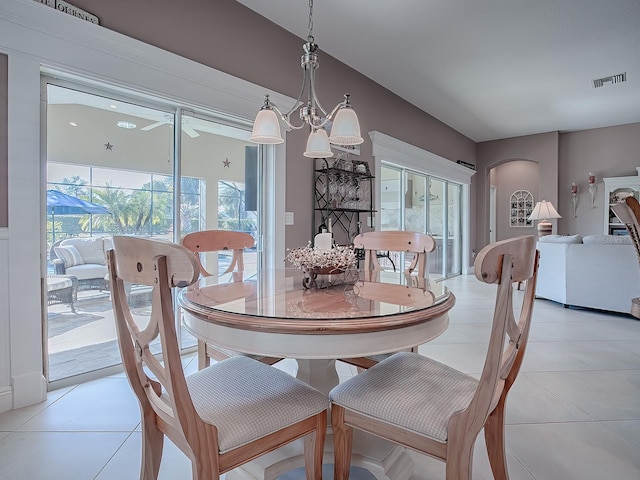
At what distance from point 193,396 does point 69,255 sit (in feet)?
5.76

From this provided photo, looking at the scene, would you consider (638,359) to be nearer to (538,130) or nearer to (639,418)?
(639,418)

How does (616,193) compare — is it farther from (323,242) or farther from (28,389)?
(28,389)

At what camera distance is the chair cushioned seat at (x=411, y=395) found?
3.47ft

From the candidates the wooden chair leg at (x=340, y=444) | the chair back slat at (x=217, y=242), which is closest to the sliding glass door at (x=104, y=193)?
the chair back slat at (x=217, y=242)

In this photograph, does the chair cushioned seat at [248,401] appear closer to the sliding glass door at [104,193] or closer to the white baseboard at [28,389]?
the white baseboard at [28,389]

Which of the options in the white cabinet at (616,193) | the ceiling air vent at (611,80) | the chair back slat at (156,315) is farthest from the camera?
the white cabinet at (616,193)

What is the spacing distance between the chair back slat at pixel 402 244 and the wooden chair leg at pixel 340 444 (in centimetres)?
109

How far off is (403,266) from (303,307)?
4551mm

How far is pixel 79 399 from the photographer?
211 centimetres

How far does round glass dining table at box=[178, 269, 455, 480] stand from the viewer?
3.40 ft

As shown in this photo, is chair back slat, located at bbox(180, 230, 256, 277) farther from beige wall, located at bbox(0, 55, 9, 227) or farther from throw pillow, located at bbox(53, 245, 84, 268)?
beige wall, located at bbox(0, 55, 9, 227)

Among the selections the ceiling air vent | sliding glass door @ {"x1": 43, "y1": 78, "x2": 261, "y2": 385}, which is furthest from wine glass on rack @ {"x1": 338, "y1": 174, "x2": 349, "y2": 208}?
the ceiling air vent

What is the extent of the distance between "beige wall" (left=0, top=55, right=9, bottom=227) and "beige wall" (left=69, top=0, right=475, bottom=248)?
2.04 ft

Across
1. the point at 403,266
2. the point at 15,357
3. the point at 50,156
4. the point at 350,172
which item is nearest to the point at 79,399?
the point at 15,357
